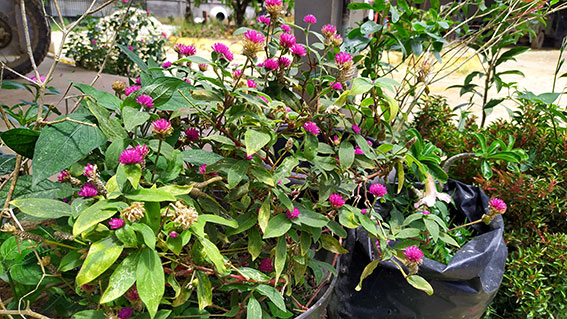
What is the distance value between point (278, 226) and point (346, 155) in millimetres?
200

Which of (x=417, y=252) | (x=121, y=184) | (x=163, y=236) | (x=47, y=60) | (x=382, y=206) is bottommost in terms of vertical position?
(x=47, y=60)

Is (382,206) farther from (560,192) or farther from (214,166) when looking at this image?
(214,166)

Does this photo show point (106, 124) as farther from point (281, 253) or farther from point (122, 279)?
point (281, 253)

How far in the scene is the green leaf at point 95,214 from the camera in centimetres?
62

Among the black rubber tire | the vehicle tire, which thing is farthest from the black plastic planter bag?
the vehicle tire

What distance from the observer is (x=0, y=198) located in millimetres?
800

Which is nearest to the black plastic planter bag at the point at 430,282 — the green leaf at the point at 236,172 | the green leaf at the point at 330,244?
the green leaf at the point at 330,244

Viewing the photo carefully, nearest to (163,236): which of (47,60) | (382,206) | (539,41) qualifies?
(382,206)

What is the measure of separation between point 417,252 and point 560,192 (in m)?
0.86

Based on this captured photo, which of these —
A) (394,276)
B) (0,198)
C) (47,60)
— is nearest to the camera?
(0,198)

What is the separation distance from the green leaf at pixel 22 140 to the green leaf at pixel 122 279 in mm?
297

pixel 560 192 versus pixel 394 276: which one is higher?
pixel 560 192

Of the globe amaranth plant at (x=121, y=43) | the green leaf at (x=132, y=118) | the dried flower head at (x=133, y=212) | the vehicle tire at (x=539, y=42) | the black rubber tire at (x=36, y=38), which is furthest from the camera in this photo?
the vehicle tire at (x=539, y=42)

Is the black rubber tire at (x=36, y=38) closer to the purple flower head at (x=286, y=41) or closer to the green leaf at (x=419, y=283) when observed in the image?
the purple flower head at (x=286, y=41)
